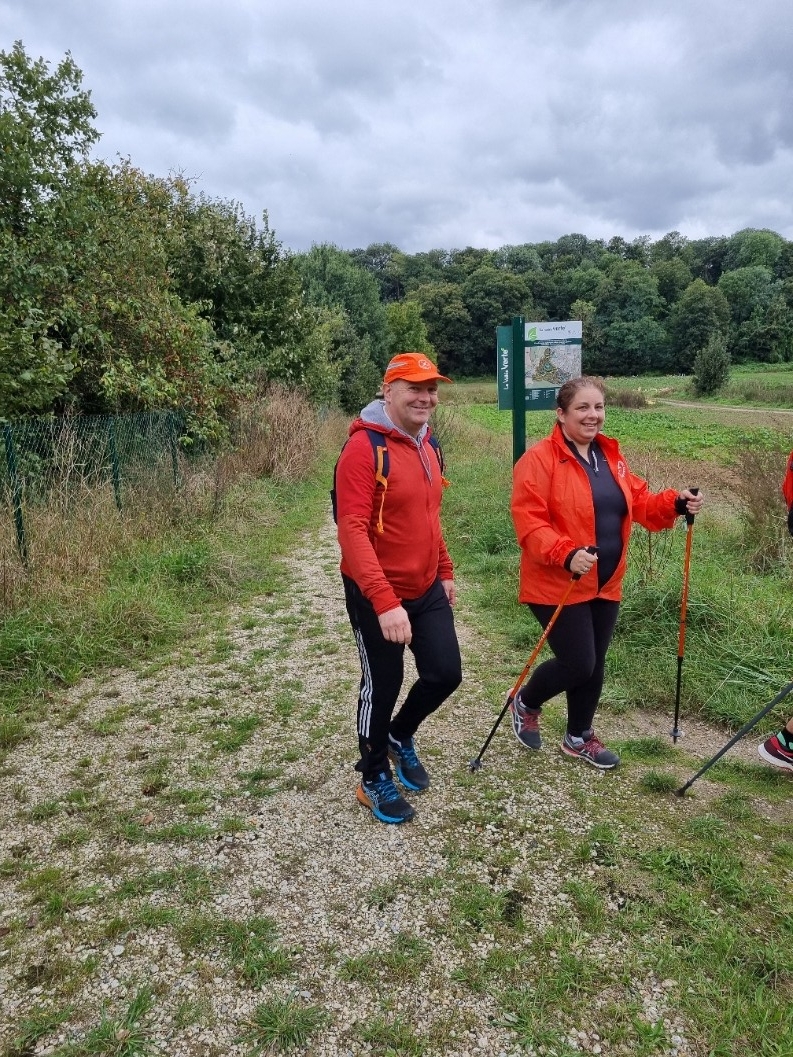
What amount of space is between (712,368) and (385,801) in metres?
48.6

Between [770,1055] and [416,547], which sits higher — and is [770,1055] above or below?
below

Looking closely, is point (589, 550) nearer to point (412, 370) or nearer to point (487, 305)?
point (412, 370)

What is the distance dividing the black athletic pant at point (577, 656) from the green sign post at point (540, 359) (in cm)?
371

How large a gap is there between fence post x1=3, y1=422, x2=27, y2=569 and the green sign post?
4527 mm

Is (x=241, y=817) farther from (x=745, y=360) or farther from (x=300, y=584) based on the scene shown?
(x=745, y=360)

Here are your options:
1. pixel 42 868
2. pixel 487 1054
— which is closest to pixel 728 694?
pixel 487 1054

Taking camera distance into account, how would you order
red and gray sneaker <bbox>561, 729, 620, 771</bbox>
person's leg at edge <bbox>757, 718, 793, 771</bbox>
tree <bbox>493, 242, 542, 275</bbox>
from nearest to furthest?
person's leg at edge <bbox>757, 718, 793, 771</bbox> → red and gray sneaker <bbox>561, 729, 620, 771</bbox> → tree <bbox>493, 242, 542, 275</bbox>

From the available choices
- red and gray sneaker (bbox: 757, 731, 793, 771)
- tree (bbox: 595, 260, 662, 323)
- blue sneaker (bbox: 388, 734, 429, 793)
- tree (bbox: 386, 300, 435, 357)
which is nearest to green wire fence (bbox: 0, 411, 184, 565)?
blue sneaker (bbox: 388, 734, 429, 793)

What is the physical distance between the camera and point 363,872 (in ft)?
8.77

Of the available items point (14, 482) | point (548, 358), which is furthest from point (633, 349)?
point (14, 482)

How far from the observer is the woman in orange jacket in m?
2.99

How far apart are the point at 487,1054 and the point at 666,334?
275 ft

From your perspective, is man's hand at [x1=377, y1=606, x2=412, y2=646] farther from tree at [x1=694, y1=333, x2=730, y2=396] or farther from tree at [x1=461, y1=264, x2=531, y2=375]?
tree at [x1=461, y1=264, x2=531, y2=375]

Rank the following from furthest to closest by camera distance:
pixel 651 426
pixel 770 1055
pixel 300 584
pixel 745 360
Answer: pixel 745 360 → pixel 651 426 → pixel 300 584 → pixel 770 1055
